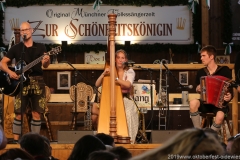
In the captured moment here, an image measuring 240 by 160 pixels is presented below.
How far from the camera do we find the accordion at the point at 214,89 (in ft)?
24.9

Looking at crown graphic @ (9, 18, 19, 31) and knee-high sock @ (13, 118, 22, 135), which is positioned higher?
crown graphic @ (9, 18, 19, 31)

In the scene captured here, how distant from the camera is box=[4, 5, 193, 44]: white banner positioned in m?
13.3

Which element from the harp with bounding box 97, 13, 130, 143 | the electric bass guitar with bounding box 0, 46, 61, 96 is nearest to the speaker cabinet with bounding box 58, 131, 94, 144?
the harp with bounding box 97, 13, 130, 143

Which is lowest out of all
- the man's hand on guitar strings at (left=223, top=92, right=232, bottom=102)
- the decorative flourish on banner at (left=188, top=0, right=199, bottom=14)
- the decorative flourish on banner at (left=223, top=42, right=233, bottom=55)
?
the man's hand on guitar strings at (left=223, top=92, right=232, bottom=102)

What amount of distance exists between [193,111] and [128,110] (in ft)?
3.08

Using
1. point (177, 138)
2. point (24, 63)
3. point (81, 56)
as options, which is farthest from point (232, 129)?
point (177, 138)

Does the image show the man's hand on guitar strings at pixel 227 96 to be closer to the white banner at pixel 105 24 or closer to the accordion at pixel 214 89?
the accordion at pixel 214 89

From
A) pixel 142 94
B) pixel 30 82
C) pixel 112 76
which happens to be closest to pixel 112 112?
pixel 112 76

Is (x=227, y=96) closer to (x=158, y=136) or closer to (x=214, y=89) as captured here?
(x=214, y=89)

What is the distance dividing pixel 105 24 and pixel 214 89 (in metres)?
6.09

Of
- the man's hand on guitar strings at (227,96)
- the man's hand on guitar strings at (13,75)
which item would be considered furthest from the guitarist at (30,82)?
the man's hand on guitar strings at (227,96)

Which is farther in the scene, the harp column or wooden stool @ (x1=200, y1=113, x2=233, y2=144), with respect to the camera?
wooden stool @ (x1=200, y1=113, x2=233, y2=144)

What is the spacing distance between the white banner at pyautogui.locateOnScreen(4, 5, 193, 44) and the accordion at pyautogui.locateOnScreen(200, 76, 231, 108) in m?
5.63

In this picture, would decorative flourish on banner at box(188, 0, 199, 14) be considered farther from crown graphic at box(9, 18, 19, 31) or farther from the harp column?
the harp column
